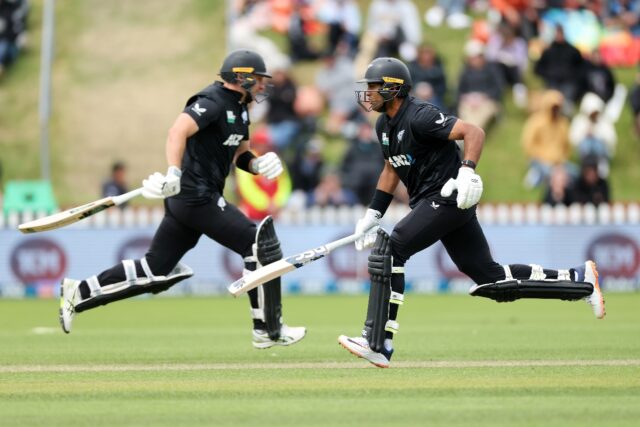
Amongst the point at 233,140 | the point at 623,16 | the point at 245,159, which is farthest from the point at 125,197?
the point at 623,16

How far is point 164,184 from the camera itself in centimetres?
968

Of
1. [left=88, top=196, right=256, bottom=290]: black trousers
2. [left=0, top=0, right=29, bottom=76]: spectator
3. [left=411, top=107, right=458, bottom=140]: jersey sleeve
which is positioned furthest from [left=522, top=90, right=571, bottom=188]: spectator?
[left=411, top=107, right=458, bottom=140]: jersey sleeve

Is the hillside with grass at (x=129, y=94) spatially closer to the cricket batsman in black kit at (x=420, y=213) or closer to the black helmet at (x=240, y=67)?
the black helmet at (x=240, y=67)

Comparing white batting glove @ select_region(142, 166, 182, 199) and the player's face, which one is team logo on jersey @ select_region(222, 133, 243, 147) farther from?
the player's face

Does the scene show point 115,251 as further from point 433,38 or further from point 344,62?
point 433,38

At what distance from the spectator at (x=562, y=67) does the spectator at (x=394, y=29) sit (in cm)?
237

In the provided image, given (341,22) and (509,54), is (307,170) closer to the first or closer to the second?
(341,22)

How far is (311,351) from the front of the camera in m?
10.4

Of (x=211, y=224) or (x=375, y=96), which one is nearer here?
(x=375, y=96)

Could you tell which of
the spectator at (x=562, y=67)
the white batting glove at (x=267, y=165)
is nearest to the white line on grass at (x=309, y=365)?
the white batting glove at (x=267, y=165)

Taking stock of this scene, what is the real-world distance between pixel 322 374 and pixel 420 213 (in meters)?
1.29

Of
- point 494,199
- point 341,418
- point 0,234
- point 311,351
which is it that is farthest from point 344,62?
point 341,418

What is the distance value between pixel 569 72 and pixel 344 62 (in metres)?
4.00

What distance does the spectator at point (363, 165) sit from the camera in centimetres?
2102
